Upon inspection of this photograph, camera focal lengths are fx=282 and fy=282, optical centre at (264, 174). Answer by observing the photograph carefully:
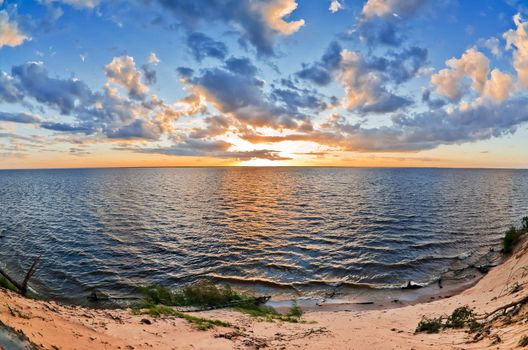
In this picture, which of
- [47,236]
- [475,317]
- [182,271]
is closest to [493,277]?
[475,317]

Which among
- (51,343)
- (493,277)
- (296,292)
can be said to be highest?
(51,343)

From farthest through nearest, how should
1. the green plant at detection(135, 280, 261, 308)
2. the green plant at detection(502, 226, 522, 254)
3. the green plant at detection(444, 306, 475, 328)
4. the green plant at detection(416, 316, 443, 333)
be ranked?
1. the green plant at detection(502, 226, 522, 254)
2. the green plant at detection(135, 280, 261, 308)
3. the green plant at detection(416, 316, 443, 333)
4. the green plant at detection(444, 306, 475, 328)

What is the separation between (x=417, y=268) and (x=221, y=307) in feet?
59.3

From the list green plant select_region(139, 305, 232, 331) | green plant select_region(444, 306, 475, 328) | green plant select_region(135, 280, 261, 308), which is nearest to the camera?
green plant select_region(444, 306, 475, 328)

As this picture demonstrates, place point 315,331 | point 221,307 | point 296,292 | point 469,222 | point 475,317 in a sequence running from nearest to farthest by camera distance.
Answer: point 475,317 → point 315,331 → point 221,307 → point 296,292 → point 469,222

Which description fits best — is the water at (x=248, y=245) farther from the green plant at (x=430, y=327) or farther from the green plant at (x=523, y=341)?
the green plant at (x=523, y=341)

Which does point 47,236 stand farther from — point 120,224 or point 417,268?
point 417,268

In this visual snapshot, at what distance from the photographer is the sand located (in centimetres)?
775

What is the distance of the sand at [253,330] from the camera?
7748 mm

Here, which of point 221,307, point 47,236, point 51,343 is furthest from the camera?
point 47,236

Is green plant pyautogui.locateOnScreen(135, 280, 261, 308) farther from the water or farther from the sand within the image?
the water

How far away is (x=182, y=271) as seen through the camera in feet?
80.5

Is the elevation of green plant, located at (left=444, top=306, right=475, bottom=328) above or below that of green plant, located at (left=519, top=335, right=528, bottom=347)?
below

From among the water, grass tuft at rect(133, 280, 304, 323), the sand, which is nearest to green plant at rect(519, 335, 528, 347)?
the sand
